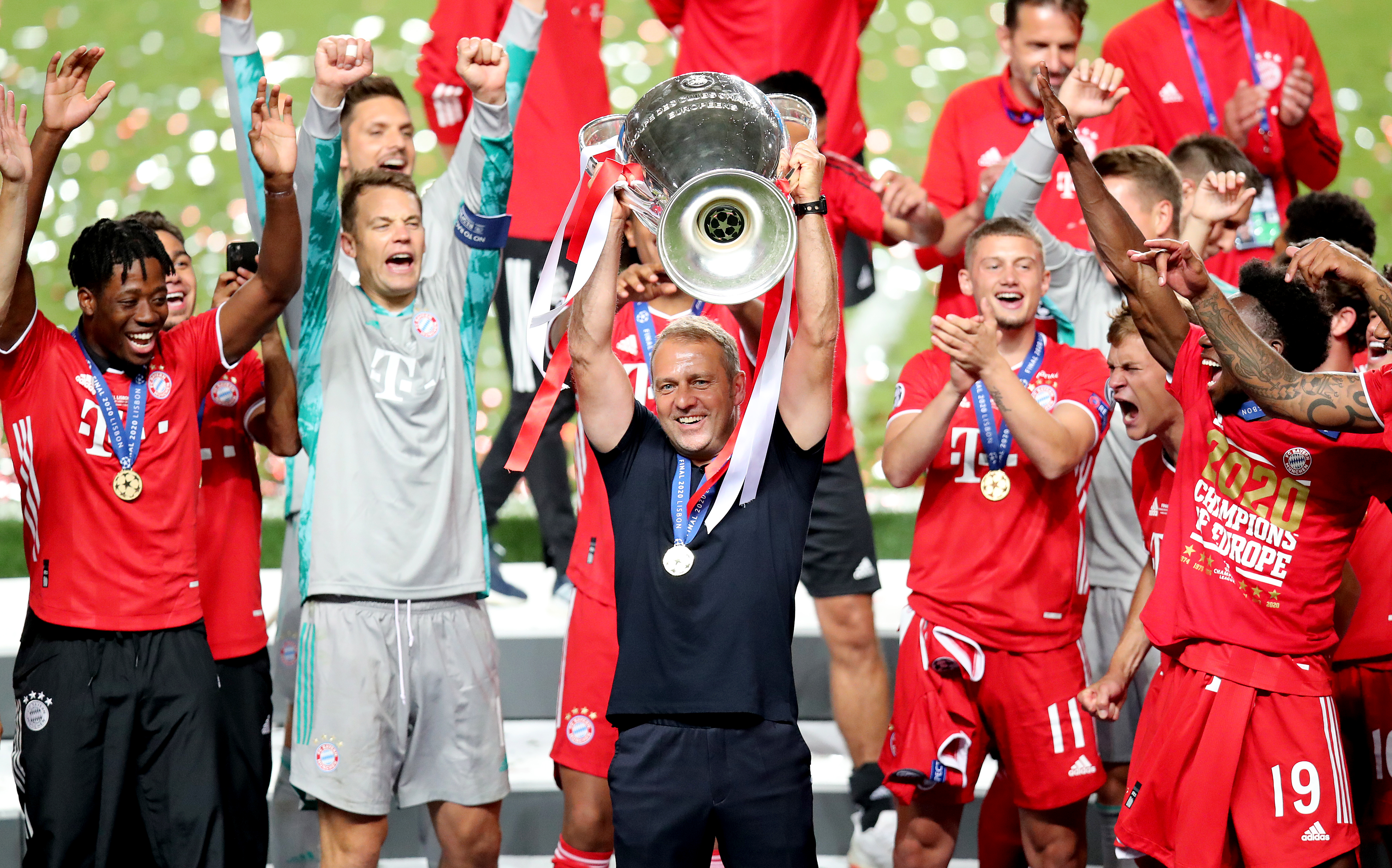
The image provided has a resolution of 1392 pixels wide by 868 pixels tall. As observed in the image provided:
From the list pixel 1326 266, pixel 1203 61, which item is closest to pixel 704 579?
pixel 1326 266

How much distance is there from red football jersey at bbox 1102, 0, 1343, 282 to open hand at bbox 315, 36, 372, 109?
2848mm

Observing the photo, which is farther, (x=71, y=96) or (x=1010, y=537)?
(x=1010, y=537)

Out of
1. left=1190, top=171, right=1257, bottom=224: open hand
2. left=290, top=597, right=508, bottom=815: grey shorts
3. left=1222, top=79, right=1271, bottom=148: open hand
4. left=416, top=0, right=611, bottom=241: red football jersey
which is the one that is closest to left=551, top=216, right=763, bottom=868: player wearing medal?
left=290, top=597, right=508, bottom=815: grey shorts

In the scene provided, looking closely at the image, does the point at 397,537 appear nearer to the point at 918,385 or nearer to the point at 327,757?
the point at 327,757

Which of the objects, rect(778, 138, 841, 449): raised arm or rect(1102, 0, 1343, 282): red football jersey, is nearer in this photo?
rect(778, 138, 841, 449): raised arm

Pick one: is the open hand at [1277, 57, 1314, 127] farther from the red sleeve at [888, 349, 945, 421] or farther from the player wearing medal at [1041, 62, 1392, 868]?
the player wearing medal at [1041, 62, 1392, 868]

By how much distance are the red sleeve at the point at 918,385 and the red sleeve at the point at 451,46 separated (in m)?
2.01

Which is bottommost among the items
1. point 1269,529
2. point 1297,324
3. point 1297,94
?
point 1269,529

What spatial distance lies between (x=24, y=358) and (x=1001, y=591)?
2443 millimetres

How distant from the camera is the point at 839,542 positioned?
14.0 feet

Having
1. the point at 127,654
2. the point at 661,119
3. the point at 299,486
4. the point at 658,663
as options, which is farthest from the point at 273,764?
the point at 661,119

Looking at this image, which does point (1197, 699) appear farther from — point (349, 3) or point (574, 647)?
point (349, 3)

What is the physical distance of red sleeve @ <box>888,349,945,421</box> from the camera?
370 centimetres

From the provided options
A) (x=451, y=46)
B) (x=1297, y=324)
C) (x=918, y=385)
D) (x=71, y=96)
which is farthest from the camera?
(x=451, y=46)
